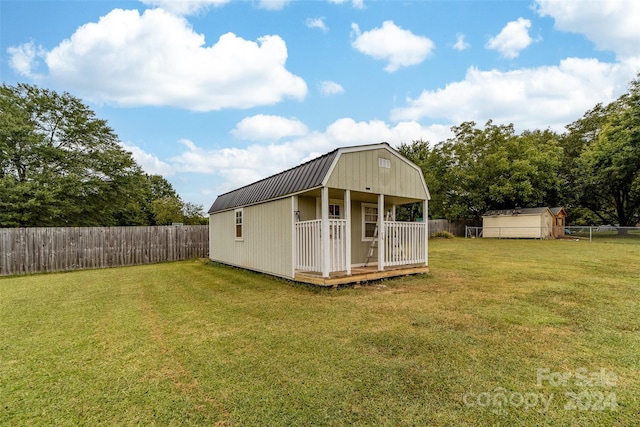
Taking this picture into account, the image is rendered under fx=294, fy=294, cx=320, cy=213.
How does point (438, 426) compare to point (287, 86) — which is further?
point (287, 86)

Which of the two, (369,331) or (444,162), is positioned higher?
(444,162)

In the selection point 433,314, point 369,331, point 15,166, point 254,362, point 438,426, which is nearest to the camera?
point 438,426

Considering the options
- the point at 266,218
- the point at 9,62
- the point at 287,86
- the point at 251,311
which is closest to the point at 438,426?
the point at 251,311

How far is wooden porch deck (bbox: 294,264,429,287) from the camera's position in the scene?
6301 mm

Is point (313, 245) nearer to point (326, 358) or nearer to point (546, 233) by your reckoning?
point (326, 358)

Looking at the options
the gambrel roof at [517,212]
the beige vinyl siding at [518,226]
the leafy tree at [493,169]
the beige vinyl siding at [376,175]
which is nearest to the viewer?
the beige vinyl siding at [376,175]

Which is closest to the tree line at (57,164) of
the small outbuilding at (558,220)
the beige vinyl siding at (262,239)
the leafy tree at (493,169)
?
the beige vinyl siding at (262,239)

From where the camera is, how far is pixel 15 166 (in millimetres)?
13969

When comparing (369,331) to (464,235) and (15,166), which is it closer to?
(15,166)

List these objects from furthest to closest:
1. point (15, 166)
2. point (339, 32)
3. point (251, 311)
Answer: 1. point (15, 166)
2. point (339, 32)
3. point (251, 311)

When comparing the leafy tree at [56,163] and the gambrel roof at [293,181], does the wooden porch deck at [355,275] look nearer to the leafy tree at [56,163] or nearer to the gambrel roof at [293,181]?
the gambrel roof at [293,181]

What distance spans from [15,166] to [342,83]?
15809 mm

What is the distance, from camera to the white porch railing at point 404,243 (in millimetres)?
7719

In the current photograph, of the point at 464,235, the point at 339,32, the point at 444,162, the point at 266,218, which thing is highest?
the point at 339,32
